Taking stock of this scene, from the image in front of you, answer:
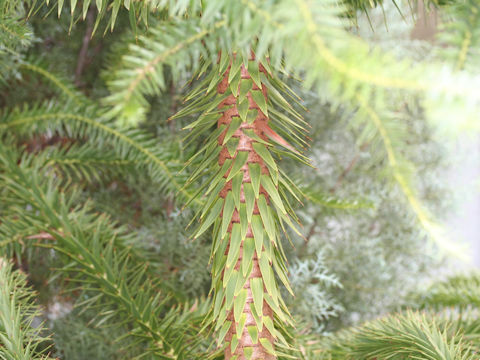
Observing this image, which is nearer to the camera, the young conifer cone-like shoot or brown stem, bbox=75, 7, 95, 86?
the young conifer cone-like shoot

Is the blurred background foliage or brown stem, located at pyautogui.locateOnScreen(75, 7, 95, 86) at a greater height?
brown stem, located at pyautogui.locateOnScreen(75, 7, 95, 86)

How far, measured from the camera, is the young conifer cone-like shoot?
23 centimetres

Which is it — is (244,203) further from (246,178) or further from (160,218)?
(160,218)

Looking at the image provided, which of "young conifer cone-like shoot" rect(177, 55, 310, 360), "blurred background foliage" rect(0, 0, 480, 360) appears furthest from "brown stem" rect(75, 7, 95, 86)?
"young conifer cone-like shoot" rect(177, 55, 310, 360)

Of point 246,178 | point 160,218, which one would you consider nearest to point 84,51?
point 160,218

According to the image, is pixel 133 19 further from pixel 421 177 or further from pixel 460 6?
pixel 421 177

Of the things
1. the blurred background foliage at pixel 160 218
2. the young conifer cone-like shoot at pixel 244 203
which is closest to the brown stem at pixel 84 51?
the blurred background foliage at pixel 160 218

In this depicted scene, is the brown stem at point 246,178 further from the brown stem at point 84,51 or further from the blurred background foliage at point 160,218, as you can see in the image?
the brown stem at point 84,51

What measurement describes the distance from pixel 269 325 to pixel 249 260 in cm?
5

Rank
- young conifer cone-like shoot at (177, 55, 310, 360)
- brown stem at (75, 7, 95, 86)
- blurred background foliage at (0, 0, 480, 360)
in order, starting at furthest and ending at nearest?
brown stem at (75, 7, 95, 86) → blurred background foliage at (0, 0, 480, 360) → young conifer cone-like shoot at (177, 55, 310, 360)

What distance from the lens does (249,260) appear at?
0.23m

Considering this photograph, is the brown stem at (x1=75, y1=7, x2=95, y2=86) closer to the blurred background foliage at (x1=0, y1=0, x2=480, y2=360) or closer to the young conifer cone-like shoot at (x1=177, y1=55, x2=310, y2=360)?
the blurred background foliage at (x1=0, y1=0, x2=480, y2=360)

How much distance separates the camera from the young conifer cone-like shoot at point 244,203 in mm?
227

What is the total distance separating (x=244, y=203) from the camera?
0.77ft
